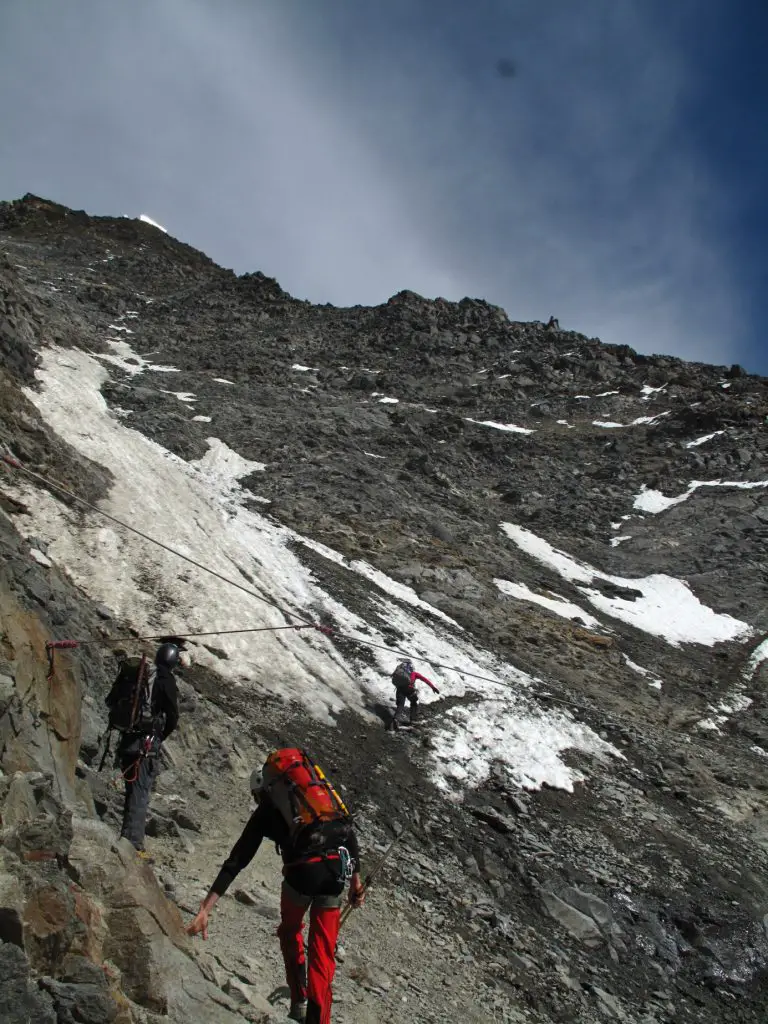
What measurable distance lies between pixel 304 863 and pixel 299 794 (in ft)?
1.41

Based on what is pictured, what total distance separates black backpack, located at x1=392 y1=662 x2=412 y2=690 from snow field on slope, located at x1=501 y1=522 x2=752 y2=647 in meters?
15.9

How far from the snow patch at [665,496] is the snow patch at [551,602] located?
17.8 m

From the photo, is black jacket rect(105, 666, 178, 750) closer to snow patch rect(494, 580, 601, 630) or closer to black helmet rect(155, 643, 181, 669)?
black helmet rect(155, 643, 181, 669)

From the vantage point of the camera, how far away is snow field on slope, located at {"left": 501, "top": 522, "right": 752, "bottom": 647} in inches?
1064

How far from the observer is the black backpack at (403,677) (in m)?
13.8

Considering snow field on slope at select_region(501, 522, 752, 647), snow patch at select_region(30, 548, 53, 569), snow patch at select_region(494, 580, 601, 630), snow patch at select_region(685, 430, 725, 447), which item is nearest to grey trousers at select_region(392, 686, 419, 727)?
snow patch at select_region(30, 548, 53, 569)

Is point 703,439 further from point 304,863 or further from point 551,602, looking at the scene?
point 304,863

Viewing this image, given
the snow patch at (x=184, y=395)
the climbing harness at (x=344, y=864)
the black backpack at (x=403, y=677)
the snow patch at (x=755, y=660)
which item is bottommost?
the black backpack at (x=403, y=677)

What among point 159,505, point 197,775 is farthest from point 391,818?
point 159,505

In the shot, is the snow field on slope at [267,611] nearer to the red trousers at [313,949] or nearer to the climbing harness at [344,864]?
the red trousers at [313,949]

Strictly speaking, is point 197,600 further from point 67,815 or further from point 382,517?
point 382,517

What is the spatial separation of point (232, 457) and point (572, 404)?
3981 centimetres

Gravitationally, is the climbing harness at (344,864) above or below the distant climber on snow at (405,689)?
above

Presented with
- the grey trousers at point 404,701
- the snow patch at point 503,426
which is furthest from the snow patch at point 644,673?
the snow patch at point 503,426
